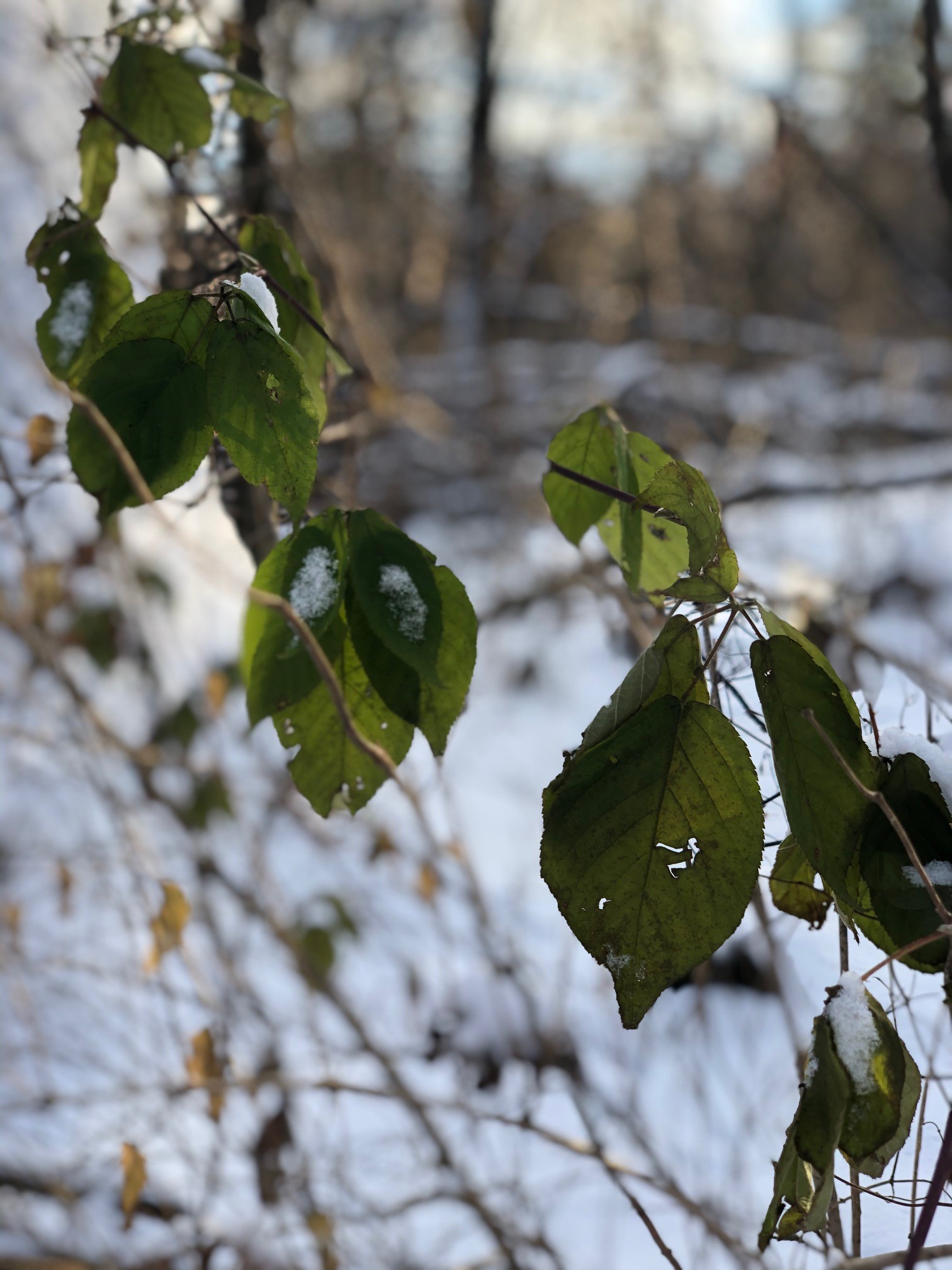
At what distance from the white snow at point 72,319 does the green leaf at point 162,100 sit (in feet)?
0.42

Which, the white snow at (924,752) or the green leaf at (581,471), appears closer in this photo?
the white snow at (924,752)

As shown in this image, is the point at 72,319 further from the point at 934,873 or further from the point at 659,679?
the point at 934,873

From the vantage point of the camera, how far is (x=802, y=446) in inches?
152

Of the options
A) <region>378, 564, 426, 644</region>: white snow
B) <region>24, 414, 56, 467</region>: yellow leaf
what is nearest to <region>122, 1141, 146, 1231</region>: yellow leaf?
<region>24, 414, 56, 467</region>: yellow leaf

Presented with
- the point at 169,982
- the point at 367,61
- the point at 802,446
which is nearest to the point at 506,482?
the point at 802,446

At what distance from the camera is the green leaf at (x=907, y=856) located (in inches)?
14.5

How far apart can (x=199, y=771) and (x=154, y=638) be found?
272 millimetres

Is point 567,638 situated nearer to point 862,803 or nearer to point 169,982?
point 169,982

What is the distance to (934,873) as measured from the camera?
1.25 ft

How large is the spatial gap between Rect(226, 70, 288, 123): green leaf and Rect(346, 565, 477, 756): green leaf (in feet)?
1.44

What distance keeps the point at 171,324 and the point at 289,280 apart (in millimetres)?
222

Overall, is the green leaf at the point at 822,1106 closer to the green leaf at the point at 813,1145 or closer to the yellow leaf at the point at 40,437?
the green leaf at the point at 813,1145

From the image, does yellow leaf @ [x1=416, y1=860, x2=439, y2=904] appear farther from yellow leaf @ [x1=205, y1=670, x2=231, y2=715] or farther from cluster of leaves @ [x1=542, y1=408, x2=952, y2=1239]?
cluster of leaves @ [x1=542, y1=408, x2=952, y2=1239]

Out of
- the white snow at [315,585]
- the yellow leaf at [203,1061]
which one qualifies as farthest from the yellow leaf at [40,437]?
the yellow leaf at [203,1061]
